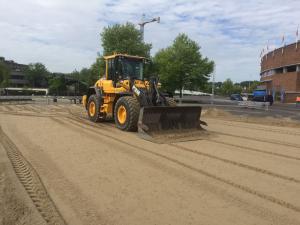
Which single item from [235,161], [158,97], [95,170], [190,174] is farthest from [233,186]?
[158,97]

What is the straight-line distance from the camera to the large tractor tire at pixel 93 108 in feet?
47.8

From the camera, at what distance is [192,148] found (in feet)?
30.5

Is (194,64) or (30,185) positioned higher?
(194,64)

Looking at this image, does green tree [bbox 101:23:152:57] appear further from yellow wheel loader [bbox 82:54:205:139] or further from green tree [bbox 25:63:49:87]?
green tree [bbox 25:63:49:87]

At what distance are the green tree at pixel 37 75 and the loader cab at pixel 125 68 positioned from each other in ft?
382

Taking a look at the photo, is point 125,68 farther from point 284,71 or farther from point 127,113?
point 284,71

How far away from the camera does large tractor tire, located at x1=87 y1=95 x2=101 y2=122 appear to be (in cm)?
1455

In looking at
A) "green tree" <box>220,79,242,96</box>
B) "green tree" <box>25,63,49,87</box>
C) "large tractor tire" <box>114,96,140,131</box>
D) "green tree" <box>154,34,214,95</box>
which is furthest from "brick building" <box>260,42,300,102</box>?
"green tree" <box>25,63,49,87</box>

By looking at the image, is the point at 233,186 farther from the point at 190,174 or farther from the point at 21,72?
the point at 21,72

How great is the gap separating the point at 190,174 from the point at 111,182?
152cm

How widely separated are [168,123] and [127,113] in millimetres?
1401

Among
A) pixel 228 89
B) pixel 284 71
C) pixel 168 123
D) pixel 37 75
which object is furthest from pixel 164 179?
pixel 37 75

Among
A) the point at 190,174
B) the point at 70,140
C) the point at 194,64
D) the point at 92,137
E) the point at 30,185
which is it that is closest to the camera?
the point at 30,185

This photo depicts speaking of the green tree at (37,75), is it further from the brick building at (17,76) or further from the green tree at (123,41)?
the green tree at (123,41)
